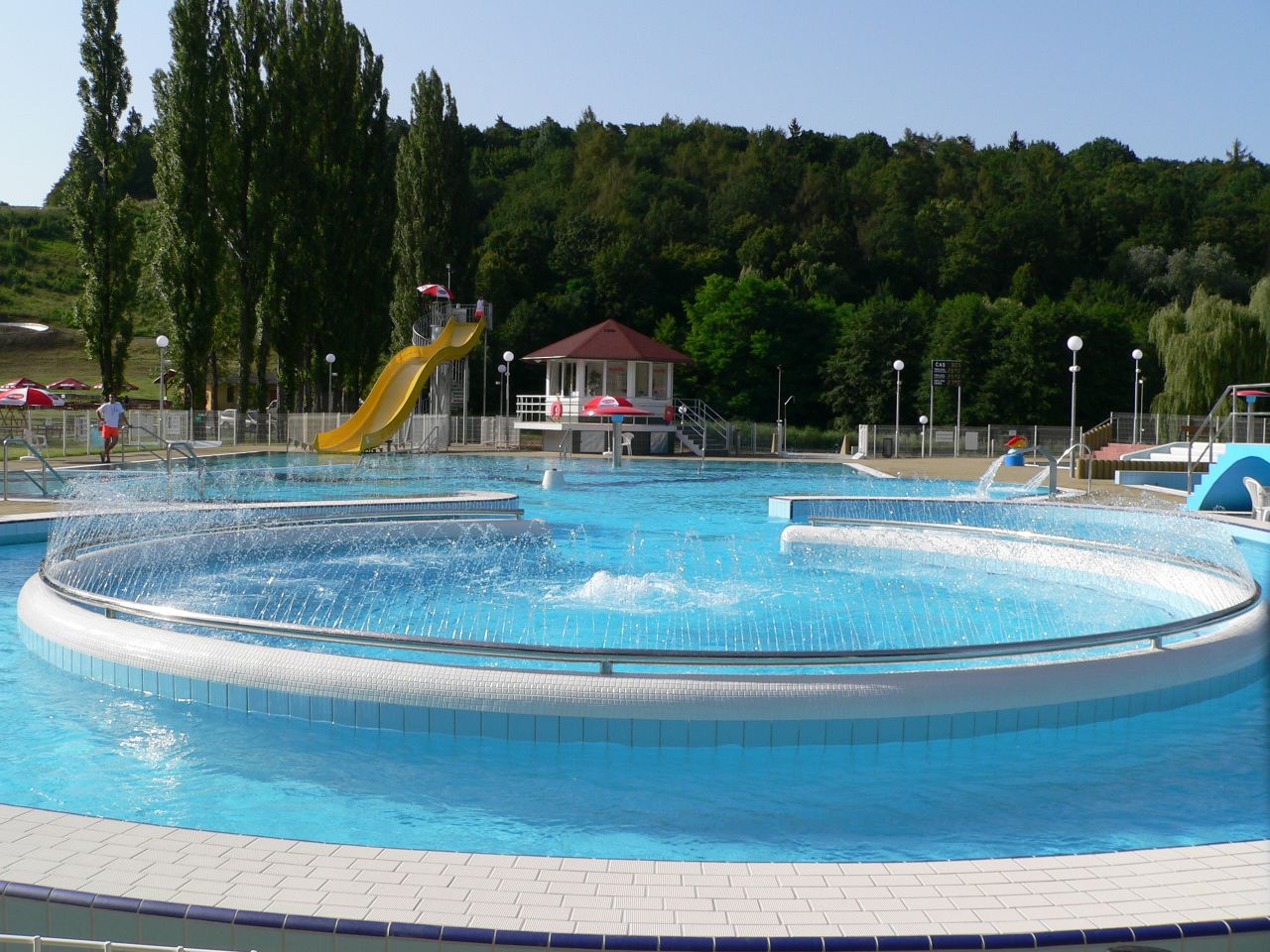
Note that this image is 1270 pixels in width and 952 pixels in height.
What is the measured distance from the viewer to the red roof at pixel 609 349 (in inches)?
1515

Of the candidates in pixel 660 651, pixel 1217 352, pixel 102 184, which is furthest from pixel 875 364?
pixel 660 651

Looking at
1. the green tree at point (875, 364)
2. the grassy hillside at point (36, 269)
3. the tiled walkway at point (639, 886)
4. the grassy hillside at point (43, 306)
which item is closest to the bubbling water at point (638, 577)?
the tiled walkway at point (639, 886)

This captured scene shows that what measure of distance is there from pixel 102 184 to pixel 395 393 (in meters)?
9.61

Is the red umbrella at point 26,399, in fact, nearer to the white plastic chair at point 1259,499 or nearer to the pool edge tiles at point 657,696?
the pool edge tiles at point 657,696

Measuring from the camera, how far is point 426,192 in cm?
3925

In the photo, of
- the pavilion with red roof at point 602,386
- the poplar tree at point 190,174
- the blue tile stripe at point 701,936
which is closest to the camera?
the blue tile stripe at point 701,936

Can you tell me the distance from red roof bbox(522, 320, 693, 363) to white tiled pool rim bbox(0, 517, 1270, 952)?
34.9 meters

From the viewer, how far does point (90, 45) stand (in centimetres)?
3017

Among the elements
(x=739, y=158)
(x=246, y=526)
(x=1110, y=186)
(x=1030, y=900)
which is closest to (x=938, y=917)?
(x=1030, y=900)

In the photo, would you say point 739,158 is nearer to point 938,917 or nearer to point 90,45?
point 90,45

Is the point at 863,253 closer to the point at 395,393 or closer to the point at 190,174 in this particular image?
the point at 395,393

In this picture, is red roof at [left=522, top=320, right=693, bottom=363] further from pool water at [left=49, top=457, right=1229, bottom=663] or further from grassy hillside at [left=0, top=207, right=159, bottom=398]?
grassy hillside at [left=0, top=207, right=159, bottom=398]

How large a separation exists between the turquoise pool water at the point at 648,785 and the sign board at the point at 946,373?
34.6m

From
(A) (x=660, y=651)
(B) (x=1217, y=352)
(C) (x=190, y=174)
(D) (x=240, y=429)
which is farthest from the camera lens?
(B) (x=1217, y=352)
